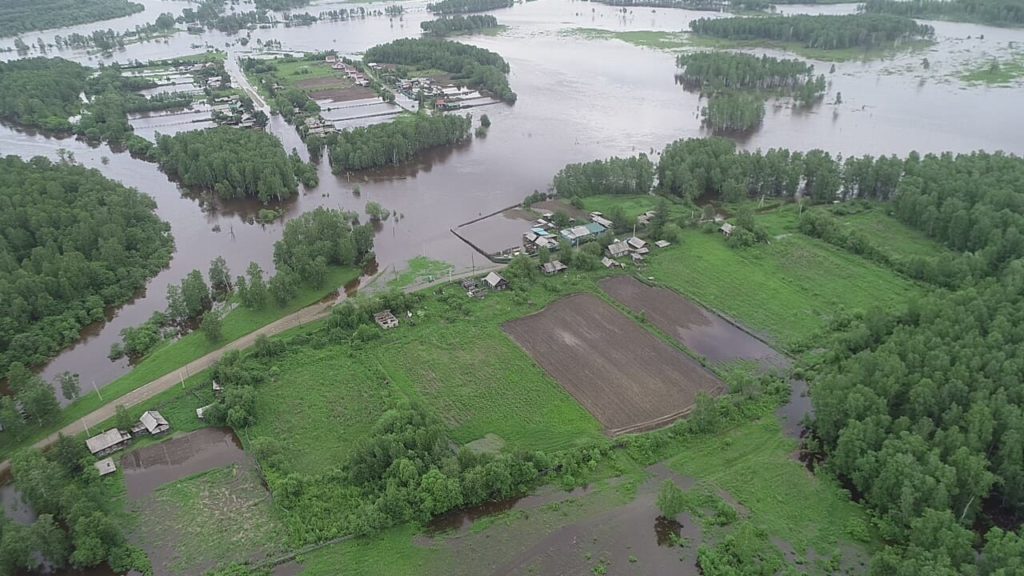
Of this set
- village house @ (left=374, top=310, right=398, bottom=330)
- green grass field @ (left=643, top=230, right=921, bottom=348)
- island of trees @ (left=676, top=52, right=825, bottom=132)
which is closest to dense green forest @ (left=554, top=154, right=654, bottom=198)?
green grass field @ (left=643, top=230, right=921, bottom=348)

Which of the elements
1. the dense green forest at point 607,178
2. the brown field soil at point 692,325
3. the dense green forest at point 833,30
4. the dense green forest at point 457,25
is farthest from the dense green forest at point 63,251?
the dense green forest at point 833,30

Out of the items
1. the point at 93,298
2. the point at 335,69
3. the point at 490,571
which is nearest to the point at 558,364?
the point at 490,571

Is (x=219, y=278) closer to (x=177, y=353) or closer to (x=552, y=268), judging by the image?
(x=177, y=353)

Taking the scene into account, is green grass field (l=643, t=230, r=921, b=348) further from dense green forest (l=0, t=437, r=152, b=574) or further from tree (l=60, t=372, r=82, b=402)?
tree (l=60, t=372, r=82, b=402)

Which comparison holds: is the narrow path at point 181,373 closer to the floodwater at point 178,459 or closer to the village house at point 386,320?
the floodwater at point 178,459

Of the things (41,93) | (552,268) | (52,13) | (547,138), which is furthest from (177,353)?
(52,13)

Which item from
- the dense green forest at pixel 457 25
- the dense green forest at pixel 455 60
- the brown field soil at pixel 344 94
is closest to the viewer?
the brown field soil at pixel 344 94
